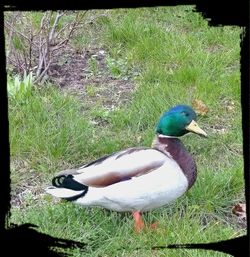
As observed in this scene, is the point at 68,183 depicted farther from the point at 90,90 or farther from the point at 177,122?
the point at 90,90

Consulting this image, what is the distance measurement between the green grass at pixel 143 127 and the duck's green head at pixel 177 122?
12.4 inches

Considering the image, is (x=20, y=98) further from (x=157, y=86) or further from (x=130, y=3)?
(x=130, y=3)

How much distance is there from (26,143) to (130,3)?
5.31 feet

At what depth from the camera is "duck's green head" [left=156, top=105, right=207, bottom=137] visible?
277 centimetres

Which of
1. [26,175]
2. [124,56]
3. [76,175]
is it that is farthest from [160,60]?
[76,175]

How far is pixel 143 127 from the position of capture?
3574mm

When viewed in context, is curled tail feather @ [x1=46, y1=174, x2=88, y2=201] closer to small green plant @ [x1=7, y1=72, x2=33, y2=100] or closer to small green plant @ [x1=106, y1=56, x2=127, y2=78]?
small green plant @ [x1=7, y1=72, x2=33, y2=100]

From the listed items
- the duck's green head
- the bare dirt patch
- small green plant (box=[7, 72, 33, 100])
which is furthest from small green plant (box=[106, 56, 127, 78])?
the duck's green head

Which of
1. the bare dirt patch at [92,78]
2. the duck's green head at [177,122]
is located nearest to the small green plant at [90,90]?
the bare dirt patch at [92,78]

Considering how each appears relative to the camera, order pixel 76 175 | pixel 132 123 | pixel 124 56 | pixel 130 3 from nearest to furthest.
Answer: pixel 130 3, pixel 76 175, pixel 132 123, pixel 124 56

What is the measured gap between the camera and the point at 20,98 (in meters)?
3.65

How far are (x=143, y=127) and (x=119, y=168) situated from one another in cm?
95

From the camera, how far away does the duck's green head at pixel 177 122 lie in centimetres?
277

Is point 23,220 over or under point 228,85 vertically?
under
